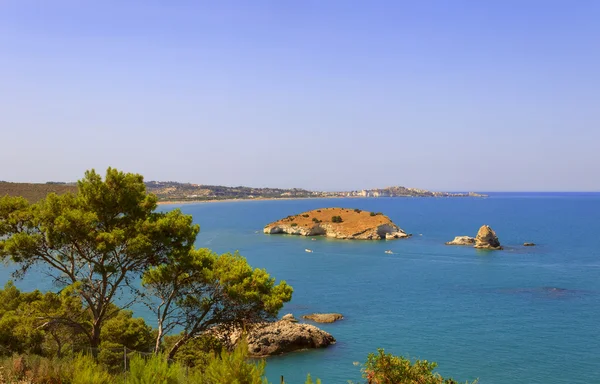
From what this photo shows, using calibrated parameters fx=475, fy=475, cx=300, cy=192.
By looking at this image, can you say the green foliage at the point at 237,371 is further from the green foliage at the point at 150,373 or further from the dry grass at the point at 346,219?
the dry grass at the point at 346,219

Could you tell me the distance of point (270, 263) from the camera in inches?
2874

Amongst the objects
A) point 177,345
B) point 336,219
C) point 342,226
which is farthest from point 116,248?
point 336,219

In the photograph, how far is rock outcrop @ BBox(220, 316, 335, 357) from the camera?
33875 millimetres

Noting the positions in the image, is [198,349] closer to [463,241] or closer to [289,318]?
[289,318]

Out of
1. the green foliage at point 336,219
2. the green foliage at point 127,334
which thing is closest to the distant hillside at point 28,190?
the green foliage at point 336,219

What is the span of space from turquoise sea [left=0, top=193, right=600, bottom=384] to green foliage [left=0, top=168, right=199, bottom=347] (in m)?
14.5

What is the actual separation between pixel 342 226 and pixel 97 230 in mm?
96678

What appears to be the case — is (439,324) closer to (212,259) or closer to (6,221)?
(212,259)

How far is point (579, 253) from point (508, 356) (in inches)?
2195

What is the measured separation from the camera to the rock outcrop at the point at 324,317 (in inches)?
1656

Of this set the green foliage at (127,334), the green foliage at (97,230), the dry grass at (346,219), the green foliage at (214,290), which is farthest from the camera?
the dry grass at (346,219)

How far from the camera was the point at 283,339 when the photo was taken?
3462 centimetres

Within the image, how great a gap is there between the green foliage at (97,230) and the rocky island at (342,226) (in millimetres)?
90748

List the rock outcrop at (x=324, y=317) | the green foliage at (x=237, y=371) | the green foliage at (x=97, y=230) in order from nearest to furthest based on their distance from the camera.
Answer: the green foliage at (x=237, y=371)
the green foliage at (x=97, y=230)
the rock outcrop at (x=324, y=317)
